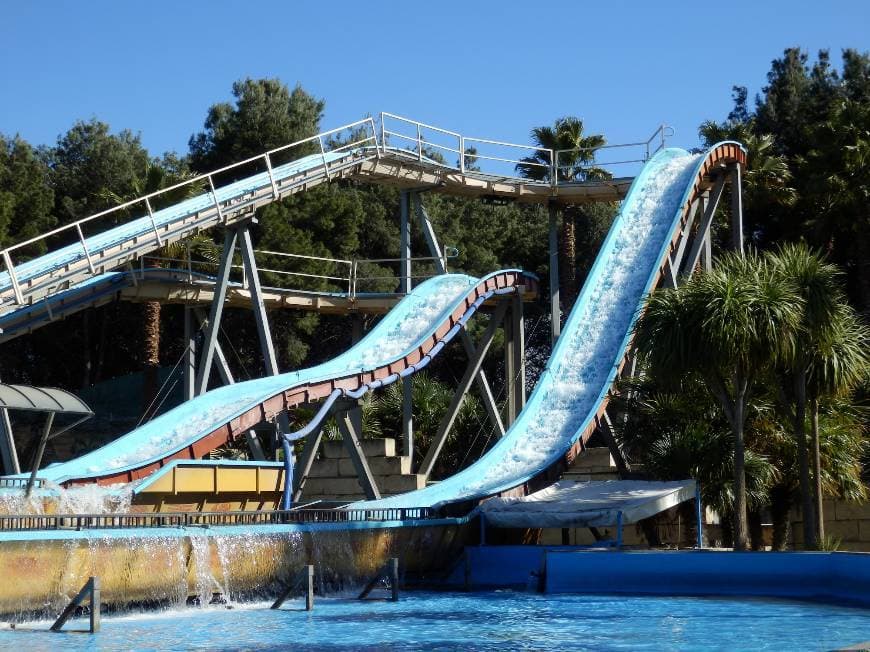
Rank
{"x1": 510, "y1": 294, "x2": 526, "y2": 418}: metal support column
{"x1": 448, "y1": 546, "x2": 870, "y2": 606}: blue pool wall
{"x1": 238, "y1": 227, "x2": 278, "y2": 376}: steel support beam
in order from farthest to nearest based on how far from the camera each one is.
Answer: {"x1": 510, "y1": 294, "x2": 526, "y2": 418}: metal support column, {"x1": 238, "y1": 227, "x2": 278, "y2": 376}: steel support beam, {"x1": 448, "y1": 546, "x2": 870, "y2": 606}: blue pool wall

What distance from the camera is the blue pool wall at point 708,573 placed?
17.9m

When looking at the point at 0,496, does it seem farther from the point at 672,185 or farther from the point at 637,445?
the point at 672,185

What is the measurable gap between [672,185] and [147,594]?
19.4 m

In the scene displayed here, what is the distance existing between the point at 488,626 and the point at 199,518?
4.89 metres

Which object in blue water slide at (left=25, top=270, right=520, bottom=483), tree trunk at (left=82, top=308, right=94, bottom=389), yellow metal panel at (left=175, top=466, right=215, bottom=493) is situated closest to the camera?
blue water slide at (left=25, top=270, right=520, bottom=483)

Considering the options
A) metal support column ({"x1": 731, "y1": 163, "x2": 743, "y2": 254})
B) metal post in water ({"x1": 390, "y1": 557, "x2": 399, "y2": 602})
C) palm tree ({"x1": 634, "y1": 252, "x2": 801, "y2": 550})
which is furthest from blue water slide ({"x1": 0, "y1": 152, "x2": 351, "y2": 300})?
palm tree ({"x1": 634, "y1": 252, "x2": 801, "y2": 550})

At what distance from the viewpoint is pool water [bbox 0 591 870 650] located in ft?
42.8

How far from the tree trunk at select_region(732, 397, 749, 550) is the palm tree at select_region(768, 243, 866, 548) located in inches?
42.4

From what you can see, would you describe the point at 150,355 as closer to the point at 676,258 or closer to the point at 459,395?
the point at 459,395

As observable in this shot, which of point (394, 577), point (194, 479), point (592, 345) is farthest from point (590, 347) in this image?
point (394, 577)

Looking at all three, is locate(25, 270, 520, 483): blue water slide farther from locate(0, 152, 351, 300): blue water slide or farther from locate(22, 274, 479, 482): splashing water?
locate(0, 152, 351, 300): blue water slide

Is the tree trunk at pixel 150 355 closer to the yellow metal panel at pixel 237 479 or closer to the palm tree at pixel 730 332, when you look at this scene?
the yellow metal panel at pixel 237 479

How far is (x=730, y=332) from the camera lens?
19.7 m

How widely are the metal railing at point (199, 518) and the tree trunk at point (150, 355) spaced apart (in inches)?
585
